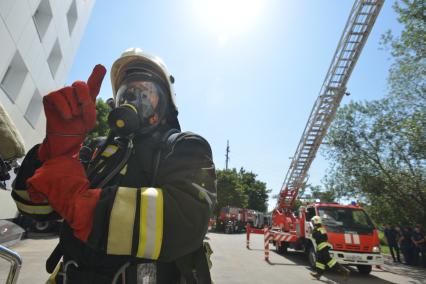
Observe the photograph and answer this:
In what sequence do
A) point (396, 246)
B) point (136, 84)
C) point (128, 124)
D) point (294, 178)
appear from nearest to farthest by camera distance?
point (128, 124) → point (136, 84) → point (396, 246) → point (294, 178)

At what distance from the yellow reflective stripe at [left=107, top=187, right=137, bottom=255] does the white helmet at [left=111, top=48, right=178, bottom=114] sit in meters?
0.87

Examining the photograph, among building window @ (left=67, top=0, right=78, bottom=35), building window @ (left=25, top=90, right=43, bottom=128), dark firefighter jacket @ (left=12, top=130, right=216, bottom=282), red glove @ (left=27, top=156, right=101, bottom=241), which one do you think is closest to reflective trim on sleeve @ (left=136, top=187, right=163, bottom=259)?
dark firefighter jacket @ (left=12, top=130, right=216, bottom=282)

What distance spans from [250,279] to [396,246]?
11216 mm

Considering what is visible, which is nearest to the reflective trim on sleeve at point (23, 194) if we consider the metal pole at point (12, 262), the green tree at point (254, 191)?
the metal pole at point (12, 262)

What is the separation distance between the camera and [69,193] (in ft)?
2.90

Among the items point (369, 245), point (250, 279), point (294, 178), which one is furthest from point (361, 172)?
point (250, 279)

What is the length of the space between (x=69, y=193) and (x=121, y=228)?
19 cm

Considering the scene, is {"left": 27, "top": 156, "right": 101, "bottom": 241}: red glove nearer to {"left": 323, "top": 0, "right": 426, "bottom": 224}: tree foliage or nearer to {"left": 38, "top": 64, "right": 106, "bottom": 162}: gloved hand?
{"left": 38, "top": 64, "right": 106, "bottom": 162}: gloved hand

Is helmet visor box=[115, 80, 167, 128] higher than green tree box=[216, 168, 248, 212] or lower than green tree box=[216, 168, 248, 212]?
lower

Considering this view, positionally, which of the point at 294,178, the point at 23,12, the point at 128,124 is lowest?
the point at 128,124

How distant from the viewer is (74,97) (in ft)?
3.48

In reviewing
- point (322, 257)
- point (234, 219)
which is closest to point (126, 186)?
point (322, 257)

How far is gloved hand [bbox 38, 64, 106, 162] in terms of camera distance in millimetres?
1008

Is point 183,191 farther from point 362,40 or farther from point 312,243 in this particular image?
point 362,40
